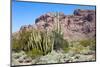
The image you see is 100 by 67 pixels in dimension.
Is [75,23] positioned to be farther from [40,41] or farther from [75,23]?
[40,41]

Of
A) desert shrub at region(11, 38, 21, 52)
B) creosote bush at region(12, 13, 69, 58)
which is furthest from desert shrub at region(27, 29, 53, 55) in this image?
desert shrub at region(11, 38, 21, 52)

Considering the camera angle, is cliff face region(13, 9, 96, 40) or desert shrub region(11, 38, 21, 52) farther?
cliff face region(13, 9, 96, 40)

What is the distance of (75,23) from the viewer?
9.25 ft

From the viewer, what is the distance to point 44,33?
8.74ft

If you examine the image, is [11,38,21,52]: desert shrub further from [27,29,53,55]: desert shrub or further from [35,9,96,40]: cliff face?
[35,9,96,40]: cliff face

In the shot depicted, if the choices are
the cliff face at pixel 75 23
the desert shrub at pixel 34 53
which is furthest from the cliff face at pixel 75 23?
the desert shrub at pixel 34 53

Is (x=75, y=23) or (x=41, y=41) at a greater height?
(x=75, y=23)

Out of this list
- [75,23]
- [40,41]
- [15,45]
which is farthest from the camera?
[75,23]

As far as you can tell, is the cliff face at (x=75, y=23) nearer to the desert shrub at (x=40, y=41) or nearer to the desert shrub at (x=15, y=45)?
the desert shrub at (x=40, y=41)

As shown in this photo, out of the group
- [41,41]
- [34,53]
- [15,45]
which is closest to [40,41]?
[41,41]

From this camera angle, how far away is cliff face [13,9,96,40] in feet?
8.76

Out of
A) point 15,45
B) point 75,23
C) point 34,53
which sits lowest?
point 34,53
